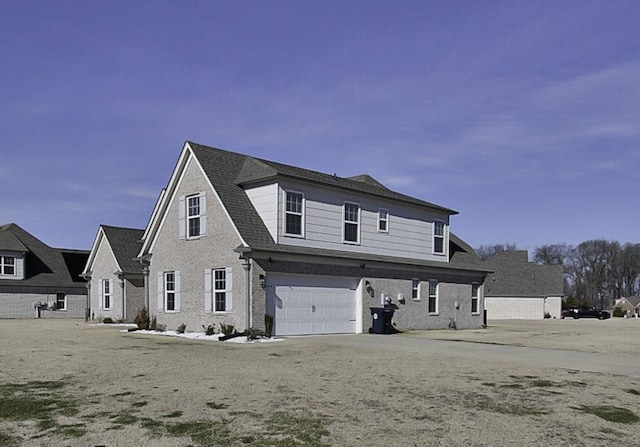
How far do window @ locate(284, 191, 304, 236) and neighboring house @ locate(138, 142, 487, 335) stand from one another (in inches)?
1.6

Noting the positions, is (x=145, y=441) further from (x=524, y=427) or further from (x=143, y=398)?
(x=524, y=427)

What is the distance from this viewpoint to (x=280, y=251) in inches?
869

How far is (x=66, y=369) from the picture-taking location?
13047 mm

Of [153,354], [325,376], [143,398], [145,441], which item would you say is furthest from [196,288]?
[145,441]

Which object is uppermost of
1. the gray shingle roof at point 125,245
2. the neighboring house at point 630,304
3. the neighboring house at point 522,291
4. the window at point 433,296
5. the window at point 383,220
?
the window at point 383,220

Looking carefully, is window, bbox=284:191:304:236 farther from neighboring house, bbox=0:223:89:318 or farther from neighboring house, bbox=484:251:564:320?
neighboring house, bbox=484:251:564:320

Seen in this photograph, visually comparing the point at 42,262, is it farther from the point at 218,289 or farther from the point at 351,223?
the point at 351,223

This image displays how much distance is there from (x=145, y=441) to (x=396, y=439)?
2.89m

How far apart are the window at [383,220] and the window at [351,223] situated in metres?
1.54

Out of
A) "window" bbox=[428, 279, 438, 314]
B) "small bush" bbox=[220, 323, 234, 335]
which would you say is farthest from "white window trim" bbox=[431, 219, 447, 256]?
"small bush" bbox=[220, 323, 234, 335]

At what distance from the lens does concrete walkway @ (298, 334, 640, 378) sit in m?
14.6

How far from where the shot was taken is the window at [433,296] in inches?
1167

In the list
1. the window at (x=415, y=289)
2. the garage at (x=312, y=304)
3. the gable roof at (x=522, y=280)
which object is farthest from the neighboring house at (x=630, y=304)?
the garage at (x=312, y=304)

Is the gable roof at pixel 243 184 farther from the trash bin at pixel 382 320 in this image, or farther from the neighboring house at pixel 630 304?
the neighboring house at pixel 630 304
